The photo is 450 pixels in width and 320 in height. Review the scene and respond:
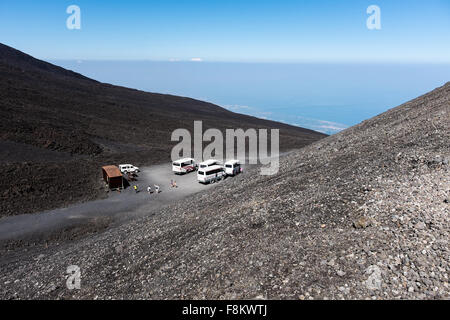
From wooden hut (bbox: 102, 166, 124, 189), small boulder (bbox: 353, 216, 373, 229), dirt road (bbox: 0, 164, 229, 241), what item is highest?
small boulder (bbox: 353, 216, 373, 229)

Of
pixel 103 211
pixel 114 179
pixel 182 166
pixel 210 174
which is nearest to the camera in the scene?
pixel 103 211

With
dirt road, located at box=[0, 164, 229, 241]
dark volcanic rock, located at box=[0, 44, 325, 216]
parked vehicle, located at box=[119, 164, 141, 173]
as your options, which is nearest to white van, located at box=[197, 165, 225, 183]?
dirt road, located at box=[0, 164, 229, 241]

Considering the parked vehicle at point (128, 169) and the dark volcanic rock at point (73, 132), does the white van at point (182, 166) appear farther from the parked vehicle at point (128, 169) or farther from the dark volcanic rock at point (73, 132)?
the dark volcanic rock at point (73, 132)

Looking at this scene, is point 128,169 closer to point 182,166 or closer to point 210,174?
point 182,166

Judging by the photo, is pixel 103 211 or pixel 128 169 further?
pixel 128 169

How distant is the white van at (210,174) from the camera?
98.5 ft

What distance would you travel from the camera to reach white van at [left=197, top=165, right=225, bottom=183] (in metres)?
30.0

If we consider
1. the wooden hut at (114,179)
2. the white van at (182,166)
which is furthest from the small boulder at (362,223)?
the white van at (182,166)

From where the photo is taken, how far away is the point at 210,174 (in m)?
30.4

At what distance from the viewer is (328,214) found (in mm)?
11758

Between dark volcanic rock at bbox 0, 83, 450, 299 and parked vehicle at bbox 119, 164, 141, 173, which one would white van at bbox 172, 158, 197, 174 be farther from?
dark volcanic rock at bbox 0, 83, 450, 299

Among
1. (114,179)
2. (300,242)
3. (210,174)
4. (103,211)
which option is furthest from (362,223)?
(114,179)

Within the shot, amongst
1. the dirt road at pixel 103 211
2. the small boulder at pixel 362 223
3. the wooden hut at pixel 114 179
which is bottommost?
the dirt road at pixel 103 211
